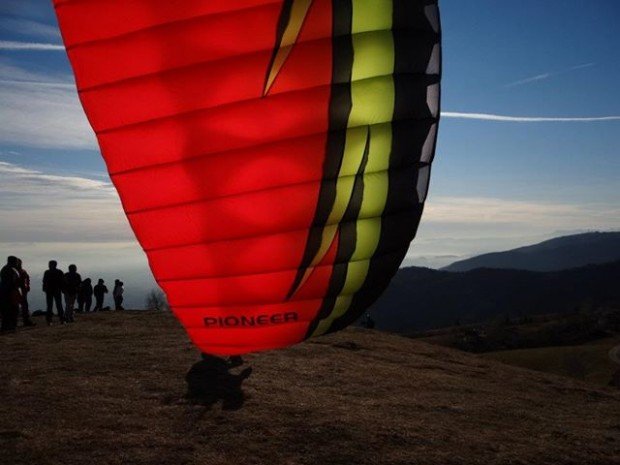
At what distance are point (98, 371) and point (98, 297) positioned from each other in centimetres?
1067

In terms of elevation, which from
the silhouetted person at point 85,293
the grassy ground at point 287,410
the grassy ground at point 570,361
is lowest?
the grassy ground at point 570,361

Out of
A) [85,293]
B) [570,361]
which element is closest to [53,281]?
[85,293]

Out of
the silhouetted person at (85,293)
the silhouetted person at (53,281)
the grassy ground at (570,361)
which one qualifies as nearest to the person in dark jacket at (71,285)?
the silhouetted person at (53,281)

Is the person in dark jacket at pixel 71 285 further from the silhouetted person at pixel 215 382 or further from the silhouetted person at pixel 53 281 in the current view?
the silhouetted person at pixel 215 382

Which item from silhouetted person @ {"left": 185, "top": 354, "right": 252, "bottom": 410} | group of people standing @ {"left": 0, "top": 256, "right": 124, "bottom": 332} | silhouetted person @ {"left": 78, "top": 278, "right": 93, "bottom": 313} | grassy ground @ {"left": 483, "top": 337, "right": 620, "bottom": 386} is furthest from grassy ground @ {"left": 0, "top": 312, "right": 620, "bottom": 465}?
grassy ground @ {"left": 483, "top": 337, "right": 620, "bottom": 386}

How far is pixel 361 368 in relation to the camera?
15344 millimetres

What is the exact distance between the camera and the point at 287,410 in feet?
36.2

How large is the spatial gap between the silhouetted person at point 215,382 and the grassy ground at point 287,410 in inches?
8.0

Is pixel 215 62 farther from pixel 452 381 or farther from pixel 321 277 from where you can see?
pixel 452 381

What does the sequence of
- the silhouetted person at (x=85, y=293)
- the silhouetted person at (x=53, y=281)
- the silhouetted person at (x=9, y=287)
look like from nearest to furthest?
the silhouetted person at (x=9, y=287) < the silhouetted person at (x=53, y=281) < the silhouetted person at (x=85, y=293)

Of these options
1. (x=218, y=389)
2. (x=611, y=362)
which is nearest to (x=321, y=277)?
(x=218, y=389)

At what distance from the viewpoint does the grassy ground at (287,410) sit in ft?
29.3

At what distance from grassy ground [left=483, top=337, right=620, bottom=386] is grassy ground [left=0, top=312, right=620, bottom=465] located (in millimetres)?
20125

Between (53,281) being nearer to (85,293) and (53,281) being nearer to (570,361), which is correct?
(85,293)
